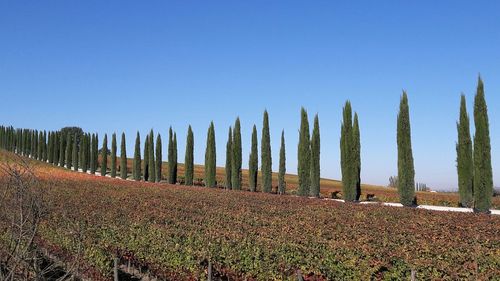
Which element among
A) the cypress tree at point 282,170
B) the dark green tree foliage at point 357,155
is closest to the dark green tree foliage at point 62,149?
the cypress tree at point 282,170

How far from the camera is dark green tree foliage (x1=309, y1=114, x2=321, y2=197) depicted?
3931 centimetres

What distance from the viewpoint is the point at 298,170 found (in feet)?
133

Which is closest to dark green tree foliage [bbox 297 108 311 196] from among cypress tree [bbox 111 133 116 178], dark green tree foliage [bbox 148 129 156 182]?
dark green tree foliage [bbox 148 129 156 182]

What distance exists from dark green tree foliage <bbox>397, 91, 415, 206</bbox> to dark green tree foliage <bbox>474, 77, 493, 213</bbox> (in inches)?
158

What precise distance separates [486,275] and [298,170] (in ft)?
103

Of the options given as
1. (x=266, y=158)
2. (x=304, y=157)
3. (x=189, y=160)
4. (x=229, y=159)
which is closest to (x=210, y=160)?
(x=229, y=159)

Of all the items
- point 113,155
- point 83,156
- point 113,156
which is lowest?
point 113,156

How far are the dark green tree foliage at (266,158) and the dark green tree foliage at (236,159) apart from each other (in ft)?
8.33

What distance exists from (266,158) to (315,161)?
19.5 feet

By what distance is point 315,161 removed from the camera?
→ 132 feet

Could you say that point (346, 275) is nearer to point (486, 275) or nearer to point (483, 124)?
point (486, 275)

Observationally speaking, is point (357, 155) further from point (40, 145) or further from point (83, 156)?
point (40, 145)

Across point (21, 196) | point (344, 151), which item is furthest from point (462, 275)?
point (344, 151)

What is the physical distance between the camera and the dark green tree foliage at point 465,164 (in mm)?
30609
